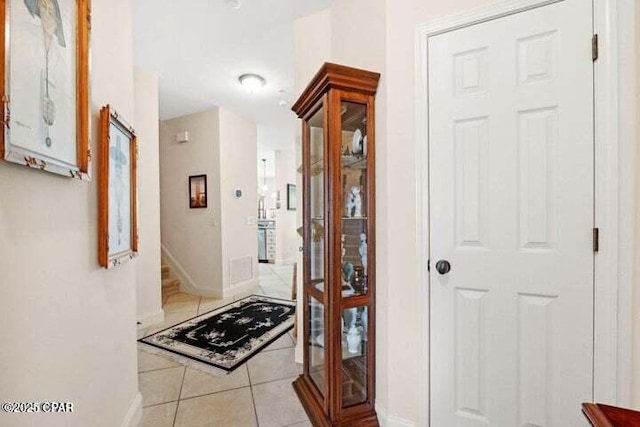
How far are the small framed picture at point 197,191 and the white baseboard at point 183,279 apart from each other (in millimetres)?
939

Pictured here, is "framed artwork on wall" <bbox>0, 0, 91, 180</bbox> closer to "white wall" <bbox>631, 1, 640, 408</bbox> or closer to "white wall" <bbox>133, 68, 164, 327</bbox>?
"white wall" <bbox>631, 1, 640, 408</bbox>

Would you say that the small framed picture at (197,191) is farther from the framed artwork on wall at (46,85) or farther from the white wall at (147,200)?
the framed artwork on wall at (46,85)

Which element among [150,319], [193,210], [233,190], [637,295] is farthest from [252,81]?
[637,295]

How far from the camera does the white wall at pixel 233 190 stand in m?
4.38

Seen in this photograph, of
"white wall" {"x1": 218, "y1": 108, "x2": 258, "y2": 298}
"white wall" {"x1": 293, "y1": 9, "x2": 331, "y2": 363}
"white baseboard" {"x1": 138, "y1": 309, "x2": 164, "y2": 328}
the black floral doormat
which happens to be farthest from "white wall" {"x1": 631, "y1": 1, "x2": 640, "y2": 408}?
"white wall" {"x1": 218, "y1": 108, "x2": 258, "y2": 298}

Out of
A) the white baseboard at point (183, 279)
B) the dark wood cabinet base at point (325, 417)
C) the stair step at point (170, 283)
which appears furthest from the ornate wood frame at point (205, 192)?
the dark wood cabinet base at point (325, 417)

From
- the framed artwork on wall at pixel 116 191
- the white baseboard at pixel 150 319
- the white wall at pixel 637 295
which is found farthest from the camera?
the white baseboard at pixel 150 319

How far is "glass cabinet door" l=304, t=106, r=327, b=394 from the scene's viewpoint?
1729 mm

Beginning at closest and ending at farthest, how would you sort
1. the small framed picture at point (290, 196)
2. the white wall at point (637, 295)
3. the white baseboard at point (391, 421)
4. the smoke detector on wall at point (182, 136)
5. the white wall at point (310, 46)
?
1. the white wall at point (637, 295)
2. the white baseboard at point (391, 421)
3. the white wall at point (310, 46)
4. the smoke detector on wall at point (182, 136)
5. the small framed picture at point (290, 196)

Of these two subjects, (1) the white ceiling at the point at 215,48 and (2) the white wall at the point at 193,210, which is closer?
(1) the white ceiling at the point at 215,48

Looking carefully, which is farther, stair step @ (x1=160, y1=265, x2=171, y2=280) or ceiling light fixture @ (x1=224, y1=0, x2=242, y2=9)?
stair step @ (x1=160, y1=265, x2=171, y2=280)

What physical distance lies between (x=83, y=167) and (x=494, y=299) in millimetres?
1859

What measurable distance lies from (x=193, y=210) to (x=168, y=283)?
1.18 metres

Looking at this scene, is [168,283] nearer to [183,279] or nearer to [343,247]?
[183,279]
